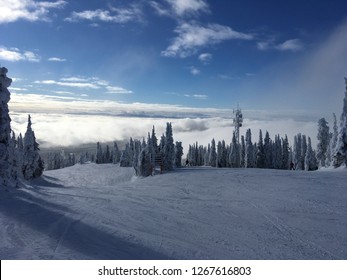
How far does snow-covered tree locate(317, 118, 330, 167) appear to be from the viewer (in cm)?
7438

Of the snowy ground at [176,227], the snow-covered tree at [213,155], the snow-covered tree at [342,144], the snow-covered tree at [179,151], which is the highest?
the snow-covered tree at [342,144]

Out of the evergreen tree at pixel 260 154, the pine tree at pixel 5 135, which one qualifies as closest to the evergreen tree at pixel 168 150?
the pine tree at pixel 5 135

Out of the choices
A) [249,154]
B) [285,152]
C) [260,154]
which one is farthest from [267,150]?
[285,152]

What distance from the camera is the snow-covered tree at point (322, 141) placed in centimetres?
7438

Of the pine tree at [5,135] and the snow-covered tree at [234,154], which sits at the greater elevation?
the pine tree at [5,135]

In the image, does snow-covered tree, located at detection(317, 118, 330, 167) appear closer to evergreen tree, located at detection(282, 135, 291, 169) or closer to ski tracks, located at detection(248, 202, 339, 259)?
evergreen tree, located at detection(282, 135, 291, 169)

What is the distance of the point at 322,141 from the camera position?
74938mm

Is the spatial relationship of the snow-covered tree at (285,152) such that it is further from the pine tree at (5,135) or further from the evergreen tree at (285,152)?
the pine tree at (5,135)

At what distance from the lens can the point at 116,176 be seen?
269 feet

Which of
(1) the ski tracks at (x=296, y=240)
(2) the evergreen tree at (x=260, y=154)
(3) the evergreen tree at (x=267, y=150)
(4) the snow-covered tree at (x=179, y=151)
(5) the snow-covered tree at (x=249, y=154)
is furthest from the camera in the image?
(3) the evergreen tree at (x=267, y=150)

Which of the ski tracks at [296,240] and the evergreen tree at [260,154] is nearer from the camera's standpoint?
the ski tracks at [296,240]

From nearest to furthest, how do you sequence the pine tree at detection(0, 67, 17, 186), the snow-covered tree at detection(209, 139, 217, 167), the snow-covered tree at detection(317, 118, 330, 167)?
the pine tree at detection(0, 67, 17, 186) < the snow-covered tree at detection(317, 118, 330, 167) < the snow-covered tree at detection(209, 139, 217, 167)

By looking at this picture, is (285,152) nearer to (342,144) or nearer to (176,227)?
(342,144)

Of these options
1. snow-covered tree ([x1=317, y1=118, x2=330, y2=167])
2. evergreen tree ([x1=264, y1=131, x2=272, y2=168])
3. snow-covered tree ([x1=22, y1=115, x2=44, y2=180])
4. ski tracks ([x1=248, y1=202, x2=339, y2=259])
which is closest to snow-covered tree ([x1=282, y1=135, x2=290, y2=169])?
evergreen tree ([x1=264, y1=131, x2=272, y2=168])
